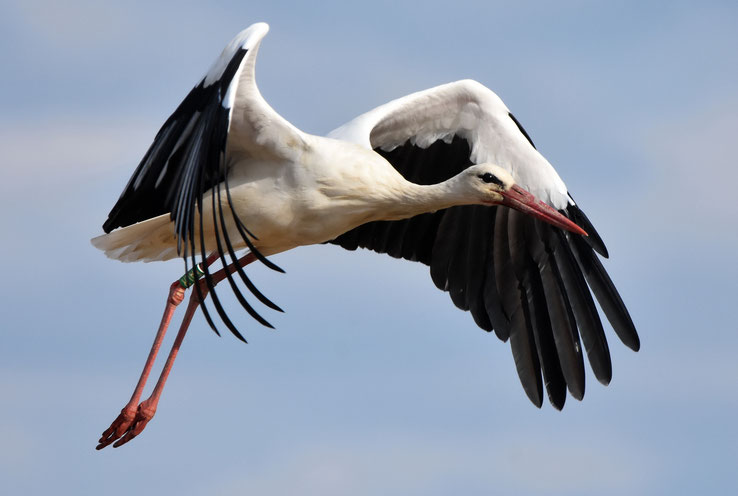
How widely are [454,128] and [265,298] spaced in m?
4.10

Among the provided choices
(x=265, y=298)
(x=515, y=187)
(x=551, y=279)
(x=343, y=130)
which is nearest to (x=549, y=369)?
(x=551, y=279)

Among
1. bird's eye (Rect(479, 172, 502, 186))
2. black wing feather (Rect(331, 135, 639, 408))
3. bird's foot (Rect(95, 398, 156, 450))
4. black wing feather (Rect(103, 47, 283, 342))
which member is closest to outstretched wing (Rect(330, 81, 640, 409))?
black wing feather (Rect(331, 135, 639, 408))

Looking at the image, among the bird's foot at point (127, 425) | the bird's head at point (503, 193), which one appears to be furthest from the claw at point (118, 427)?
the bird's head at point (503, 193)

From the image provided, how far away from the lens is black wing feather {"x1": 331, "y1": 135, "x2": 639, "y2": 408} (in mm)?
14227

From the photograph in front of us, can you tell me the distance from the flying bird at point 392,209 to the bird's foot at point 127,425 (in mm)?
13

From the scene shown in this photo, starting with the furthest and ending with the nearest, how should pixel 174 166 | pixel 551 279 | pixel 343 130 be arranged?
pixel 551 279 < pixel 343 130 < pixel 174 166

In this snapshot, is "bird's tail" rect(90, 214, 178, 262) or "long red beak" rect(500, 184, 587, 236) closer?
"long red beak" rect(500, 184, 587, 236)

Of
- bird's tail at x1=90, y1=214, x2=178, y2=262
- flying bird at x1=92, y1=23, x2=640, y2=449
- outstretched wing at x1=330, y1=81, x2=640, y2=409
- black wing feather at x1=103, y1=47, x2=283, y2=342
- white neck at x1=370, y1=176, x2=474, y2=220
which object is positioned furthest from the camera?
outstretched wing at x1=330, y1=81, x2=640, y2=409

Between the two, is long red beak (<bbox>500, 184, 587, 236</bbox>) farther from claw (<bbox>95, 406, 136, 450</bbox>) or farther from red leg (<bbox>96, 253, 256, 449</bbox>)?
claw (<bbox>95, 406, 136, 450</bbox>)

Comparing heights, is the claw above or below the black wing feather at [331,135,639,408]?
below

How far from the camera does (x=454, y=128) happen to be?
14422 millimetres

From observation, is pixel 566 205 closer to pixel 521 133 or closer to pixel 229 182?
pixel 521 133

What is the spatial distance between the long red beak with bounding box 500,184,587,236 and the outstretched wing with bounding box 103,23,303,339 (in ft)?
6.42

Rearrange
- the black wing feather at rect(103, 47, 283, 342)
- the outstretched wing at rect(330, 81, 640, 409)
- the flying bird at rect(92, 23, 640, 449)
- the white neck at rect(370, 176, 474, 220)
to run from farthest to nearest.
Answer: the outstretched wing at rect(330, 81, 640, 409) → the white neck at rect(370, 176, 474, 220) → the flying bird at rect(92, 23, 640, 449) → the black wing feather at rect(103, 47, 283, 342)
